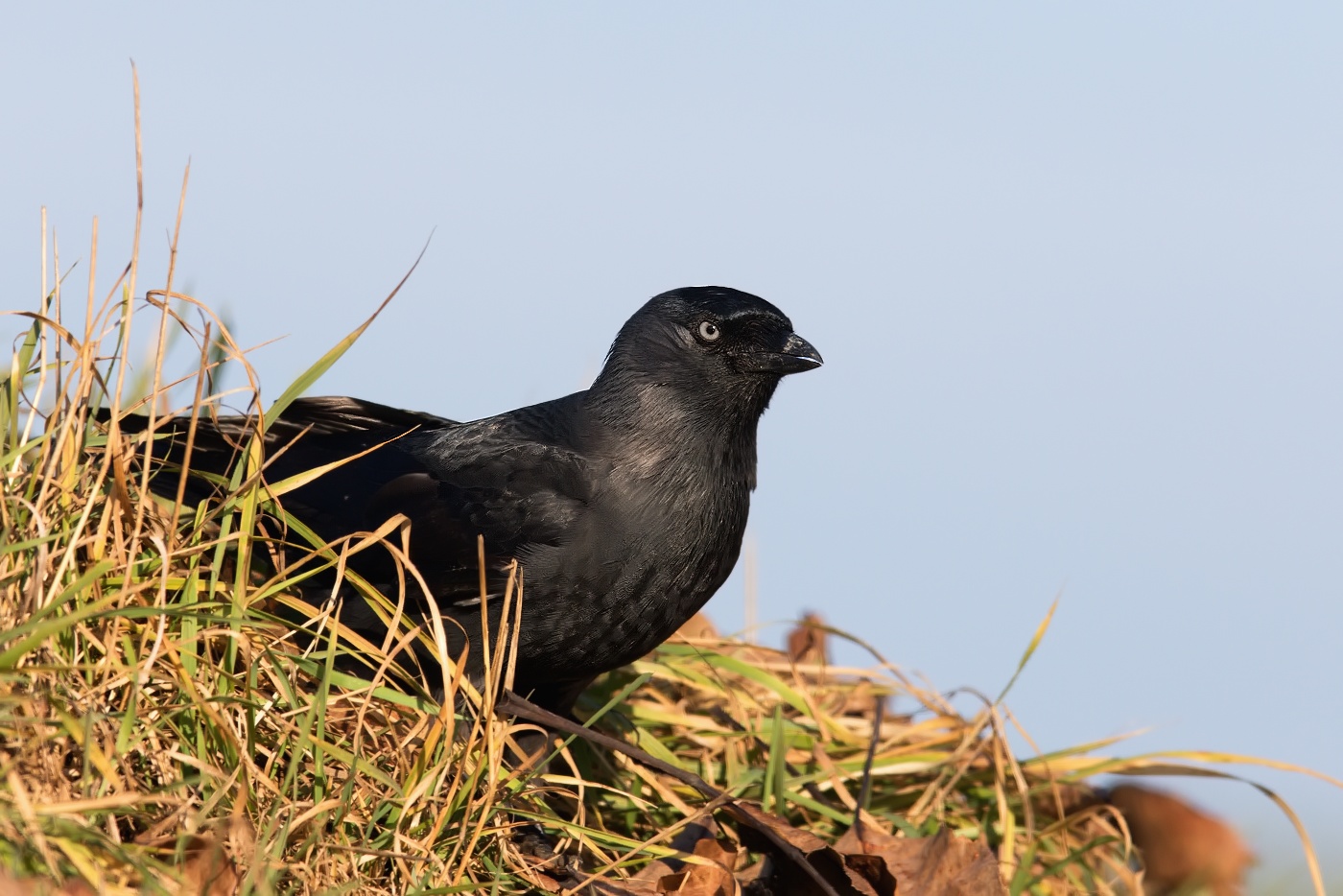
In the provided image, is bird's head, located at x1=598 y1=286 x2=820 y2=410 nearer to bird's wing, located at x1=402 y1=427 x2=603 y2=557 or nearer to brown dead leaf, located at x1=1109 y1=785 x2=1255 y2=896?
bird's wing, located at x1=402 y1=427 x2=603 y2=557

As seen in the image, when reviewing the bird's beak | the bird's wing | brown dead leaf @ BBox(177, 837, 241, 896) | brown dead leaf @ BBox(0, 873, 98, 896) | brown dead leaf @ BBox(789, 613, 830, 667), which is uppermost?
the bird's beak

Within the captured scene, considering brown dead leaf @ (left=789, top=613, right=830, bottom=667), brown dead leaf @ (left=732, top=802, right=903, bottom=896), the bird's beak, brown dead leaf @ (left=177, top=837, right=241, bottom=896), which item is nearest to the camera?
brown dead leaf @ (left=177, top=837, right=241, bottom=896)

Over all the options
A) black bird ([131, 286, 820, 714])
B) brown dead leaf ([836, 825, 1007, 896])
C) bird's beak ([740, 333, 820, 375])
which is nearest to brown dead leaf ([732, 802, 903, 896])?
brown dead leaf ([836, 825, 1007, 896])

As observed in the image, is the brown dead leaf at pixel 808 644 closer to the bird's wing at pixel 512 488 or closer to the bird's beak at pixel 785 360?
the bird's beak at pixel 785 360

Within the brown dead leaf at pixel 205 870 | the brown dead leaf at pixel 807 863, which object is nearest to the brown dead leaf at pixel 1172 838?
the brown dead leaf at pixel 807 863

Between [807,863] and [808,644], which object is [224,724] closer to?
[807,863]

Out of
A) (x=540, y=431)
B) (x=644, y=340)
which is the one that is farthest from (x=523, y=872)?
(x=644, y=340)

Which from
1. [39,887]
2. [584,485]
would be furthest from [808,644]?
[39,887]

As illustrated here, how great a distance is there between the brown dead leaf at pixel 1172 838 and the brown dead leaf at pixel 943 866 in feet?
5.33

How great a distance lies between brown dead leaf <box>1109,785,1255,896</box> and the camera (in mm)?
4504

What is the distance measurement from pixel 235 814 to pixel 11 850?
1.25 ft

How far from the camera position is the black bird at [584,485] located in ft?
12.1

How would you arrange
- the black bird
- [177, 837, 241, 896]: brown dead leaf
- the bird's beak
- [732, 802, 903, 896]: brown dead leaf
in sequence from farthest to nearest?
the bird's beak, the black bird, [732, 802, 903, 896]: brown dead leaf, [177, 837, 241, 896]: brown dead leaf

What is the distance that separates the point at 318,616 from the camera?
120 inches
